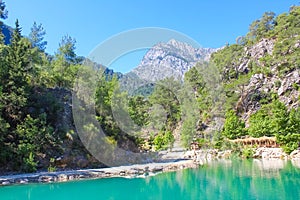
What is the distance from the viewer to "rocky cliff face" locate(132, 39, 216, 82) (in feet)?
75.0

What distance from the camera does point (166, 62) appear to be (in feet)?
119

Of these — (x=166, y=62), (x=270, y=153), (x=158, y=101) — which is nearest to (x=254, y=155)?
(x=270, y=153)

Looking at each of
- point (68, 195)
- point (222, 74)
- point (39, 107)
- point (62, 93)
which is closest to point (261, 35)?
point (222, 74)

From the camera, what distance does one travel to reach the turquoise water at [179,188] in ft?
30.3

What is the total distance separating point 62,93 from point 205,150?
38.6 feet

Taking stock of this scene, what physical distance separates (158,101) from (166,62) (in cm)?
660

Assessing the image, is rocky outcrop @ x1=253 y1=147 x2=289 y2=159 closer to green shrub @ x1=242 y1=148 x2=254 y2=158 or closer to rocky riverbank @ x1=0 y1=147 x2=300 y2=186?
rocky riverbank @ x1=0 y1=147 x2=300 y2=186

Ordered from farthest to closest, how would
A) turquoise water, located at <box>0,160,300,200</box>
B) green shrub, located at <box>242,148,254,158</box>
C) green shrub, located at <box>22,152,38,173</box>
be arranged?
green shrub, located at <box>242,148,254,158</box>
green shrub, located at <box>22,152,38,173</box>
turquoise water, located at <box>0,160,300,200</box>

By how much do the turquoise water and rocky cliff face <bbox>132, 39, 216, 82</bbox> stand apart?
33.9 ft

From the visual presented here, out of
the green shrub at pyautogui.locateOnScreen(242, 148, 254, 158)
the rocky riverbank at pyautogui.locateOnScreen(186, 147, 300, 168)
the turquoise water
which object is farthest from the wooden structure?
the turquoise water

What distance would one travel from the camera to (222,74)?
39188 mm

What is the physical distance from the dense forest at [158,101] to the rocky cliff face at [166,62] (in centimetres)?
158

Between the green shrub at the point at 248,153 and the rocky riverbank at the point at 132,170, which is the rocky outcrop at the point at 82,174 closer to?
the rocky riverbank at the point at 132,170

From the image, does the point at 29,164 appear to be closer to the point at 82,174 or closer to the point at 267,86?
the point at 82,174
